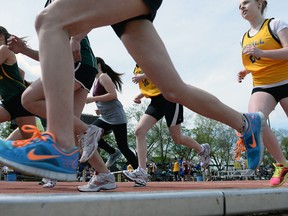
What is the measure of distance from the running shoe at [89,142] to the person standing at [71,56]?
2.77ft

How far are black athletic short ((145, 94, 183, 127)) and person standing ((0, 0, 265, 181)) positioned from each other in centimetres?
281

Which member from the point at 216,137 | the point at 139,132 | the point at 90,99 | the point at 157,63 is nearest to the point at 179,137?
the point at 139,132

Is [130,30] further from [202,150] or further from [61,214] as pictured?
[202,150]

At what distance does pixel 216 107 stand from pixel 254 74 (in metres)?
1.60

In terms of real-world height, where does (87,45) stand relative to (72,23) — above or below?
above

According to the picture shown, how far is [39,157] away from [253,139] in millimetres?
1645

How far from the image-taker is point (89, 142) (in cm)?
304

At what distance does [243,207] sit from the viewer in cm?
201

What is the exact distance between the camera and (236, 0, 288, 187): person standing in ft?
11.9

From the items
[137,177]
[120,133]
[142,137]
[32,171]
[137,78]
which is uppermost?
[137,78]

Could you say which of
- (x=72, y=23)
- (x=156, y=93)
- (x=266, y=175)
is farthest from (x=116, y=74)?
(x=266, y=175)

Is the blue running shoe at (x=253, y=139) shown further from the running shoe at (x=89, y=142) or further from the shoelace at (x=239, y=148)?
the running shoe at (x=89, y=142)

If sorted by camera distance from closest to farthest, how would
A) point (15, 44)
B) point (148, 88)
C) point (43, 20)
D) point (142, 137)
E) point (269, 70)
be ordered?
point (43, 20) → point (15, 44) → point (269, 70) → point (142, 137) → point (148, 88)

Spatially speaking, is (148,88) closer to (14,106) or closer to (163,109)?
(163,109)
